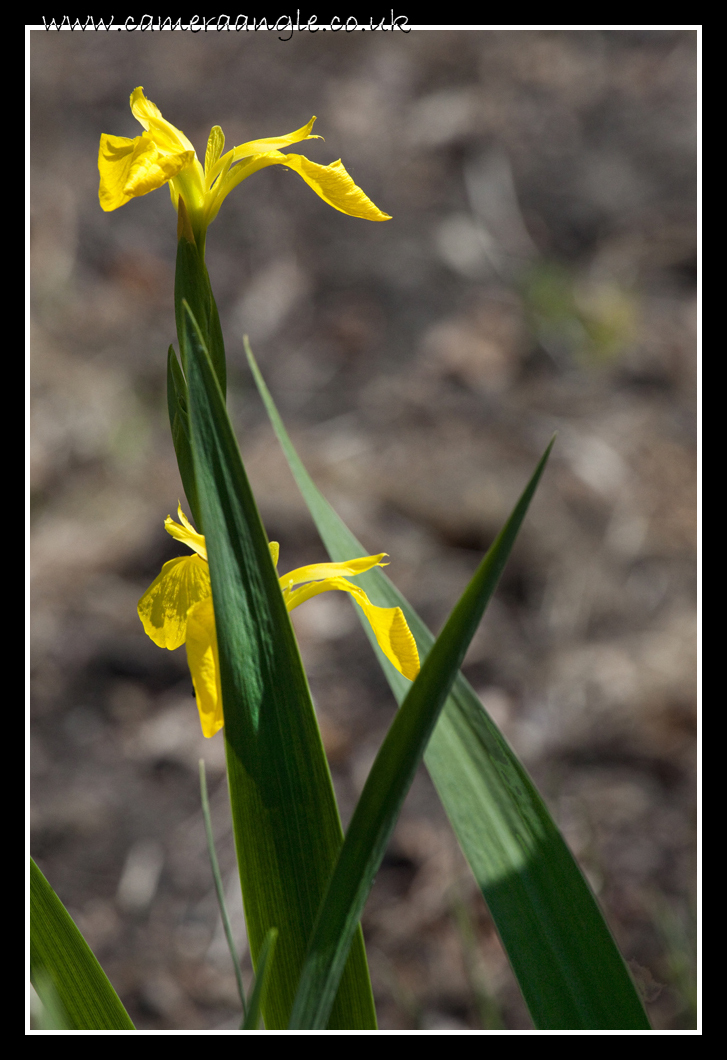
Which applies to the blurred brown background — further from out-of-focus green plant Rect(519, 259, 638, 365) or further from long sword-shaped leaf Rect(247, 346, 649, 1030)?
long sword-shaped leaf Rect(247, 346, 649, 1030)

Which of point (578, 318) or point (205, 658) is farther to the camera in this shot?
point (578, 318)

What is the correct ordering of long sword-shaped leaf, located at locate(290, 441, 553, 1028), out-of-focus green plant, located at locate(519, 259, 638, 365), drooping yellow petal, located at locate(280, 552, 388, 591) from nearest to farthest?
long sword-shaped leaf, located at locate(290, 441, 553, 1028), drooping yellow petal, located at locate(280, 552, 388, 591), out-of-focus green plant, located at locate(519, 259, 638, 365)

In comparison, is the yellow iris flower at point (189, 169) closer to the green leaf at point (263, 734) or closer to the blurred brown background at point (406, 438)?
the green leaf at point (263, 734)

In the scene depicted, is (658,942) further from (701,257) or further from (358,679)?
(701,257)

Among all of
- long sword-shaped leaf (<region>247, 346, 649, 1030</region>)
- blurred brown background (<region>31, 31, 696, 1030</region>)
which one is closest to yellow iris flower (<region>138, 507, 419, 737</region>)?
long sword-shaped leaf (<region>247, 346, 649, 1030</region>)

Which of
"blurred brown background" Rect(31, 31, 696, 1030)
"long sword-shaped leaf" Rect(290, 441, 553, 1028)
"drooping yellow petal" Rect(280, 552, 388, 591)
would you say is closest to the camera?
"long sword-shaped leaf" Rect(290, 441, 553, 1028)

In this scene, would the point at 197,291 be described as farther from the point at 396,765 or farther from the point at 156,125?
the point at 396,765

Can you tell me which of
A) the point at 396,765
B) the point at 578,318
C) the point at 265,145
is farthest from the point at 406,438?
the point at 396,765

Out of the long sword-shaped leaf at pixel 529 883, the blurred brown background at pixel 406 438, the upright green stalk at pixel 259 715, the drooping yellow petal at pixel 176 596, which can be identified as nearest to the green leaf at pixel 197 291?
the upright green stalk at pixel 259 715
